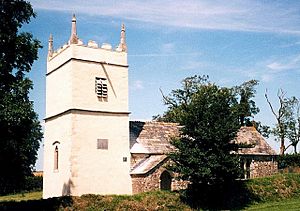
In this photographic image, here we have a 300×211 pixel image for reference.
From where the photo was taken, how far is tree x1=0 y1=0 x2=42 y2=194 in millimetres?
21766

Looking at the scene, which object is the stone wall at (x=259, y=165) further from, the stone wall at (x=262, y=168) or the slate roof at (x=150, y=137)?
the slate roof at (x=150, y=137)

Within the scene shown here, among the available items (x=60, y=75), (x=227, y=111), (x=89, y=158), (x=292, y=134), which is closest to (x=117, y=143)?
(x=89, y=158)

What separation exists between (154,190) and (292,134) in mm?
43389

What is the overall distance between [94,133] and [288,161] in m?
27.5

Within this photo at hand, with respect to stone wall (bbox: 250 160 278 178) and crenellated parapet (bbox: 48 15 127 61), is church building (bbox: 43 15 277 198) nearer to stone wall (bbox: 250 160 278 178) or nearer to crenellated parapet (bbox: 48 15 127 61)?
crenellated parapet (bbox: 48 15 127 61)

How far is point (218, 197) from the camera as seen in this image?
30109mm

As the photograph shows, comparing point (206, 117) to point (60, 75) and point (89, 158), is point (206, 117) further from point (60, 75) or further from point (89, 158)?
point (60, 75)

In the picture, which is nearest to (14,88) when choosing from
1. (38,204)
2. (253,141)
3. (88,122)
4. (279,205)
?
(38,204)

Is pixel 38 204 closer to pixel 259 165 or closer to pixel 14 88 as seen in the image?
pixel 14 88

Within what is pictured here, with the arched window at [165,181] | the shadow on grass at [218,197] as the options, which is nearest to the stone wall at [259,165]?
the shadow on grass at [218,197]

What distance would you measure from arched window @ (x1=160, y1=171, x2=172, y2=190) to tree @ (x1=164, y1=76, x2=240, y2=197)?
14.0 ft

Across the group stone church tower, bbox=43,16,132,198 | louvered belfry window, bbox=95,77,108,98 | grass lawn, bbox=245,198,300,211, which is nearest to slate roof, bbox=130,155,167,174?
stone church tower, bbox=43,16,132,198

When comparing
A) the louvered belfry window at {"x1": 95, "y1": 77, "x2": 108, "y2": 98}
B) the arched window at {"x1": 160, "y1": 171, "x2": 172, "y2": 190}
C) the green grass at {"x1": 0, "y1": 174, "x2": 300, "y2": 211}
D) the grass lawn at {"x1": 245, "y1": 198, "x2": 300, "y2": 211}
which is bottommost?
the grass lawn at {"x1": 245, "y1": 198, "x2": 300, "y2": 211}

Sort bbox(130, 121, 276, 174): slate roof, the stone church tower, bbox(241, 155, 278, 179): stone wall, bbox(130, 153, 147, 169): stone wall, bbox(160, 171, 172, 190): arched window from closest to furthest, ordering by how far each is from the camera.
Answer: the stone church tower, bbox(130, 121, 276, 174): slate roof, bbox(160, 171, 172, 190): arched window, bbox(130, 153, 147, 169): stone wall, bbox(241, 155, 278, 179): stone wall
